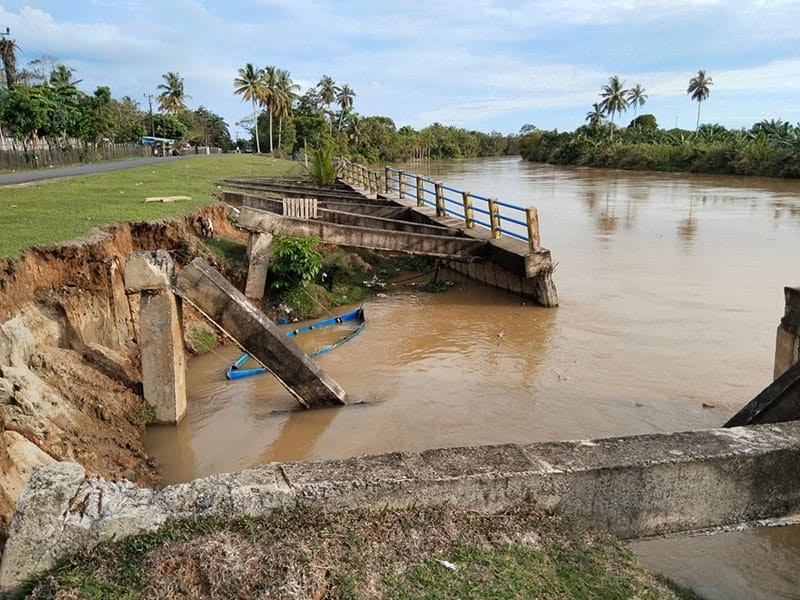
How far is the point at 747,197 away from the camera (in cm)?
3072

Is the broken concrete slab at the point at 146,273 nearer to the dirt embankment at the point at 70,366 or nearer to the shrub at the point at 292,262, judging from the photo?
the dirt embankment at the point at 70,366

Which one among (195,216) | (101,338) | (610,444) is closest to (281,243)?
(195,216)

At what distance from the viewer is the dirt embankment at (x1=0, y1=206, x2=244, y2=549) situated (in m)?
4.56

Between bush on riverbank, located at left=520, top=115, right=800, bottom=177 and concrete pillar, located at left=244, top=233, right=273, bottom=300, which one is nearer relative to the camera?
concrete pillar, located at left=244, top=233, right=273, bottom=300

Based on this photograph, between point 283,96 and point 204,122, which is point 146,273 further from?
point 204,122

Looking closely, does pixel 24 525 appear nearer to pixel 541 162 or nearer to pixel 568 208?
pixel 568 208

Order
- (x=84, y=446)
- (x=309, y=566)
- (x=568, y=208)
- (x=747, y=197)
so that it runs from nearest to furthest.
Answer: (x=309, y=566)
(x=84, y=446)
(x=568, y=208)
(x=747, y=197)

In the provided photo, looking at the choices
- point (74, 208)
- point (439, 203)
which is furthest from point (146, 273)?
point (439, 203)

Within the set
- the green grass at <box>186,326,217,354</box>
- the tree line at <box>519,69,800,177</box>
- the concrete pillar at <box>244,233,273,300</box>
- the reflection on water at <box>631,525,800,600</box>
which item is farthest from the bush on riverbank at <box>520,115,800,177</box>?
the reflection on water at <box>631,525,800,600</box>

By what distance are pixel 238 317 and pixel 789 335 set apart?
16.8 feet

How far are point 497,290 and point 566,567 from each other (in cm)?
983

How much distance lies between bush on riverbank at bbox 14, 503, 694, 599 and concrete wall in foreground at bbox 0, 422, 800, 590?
0.08 m

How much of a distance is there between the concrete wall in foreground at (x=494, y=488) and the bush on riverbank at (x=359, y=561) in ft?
0.26

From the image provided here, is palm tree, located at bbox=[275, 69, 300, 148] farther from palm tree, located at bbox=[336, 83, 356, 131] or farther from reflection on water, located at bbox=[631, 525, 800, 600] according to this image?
reflection on water, located at bbox=[631, 525, 800, 600]
